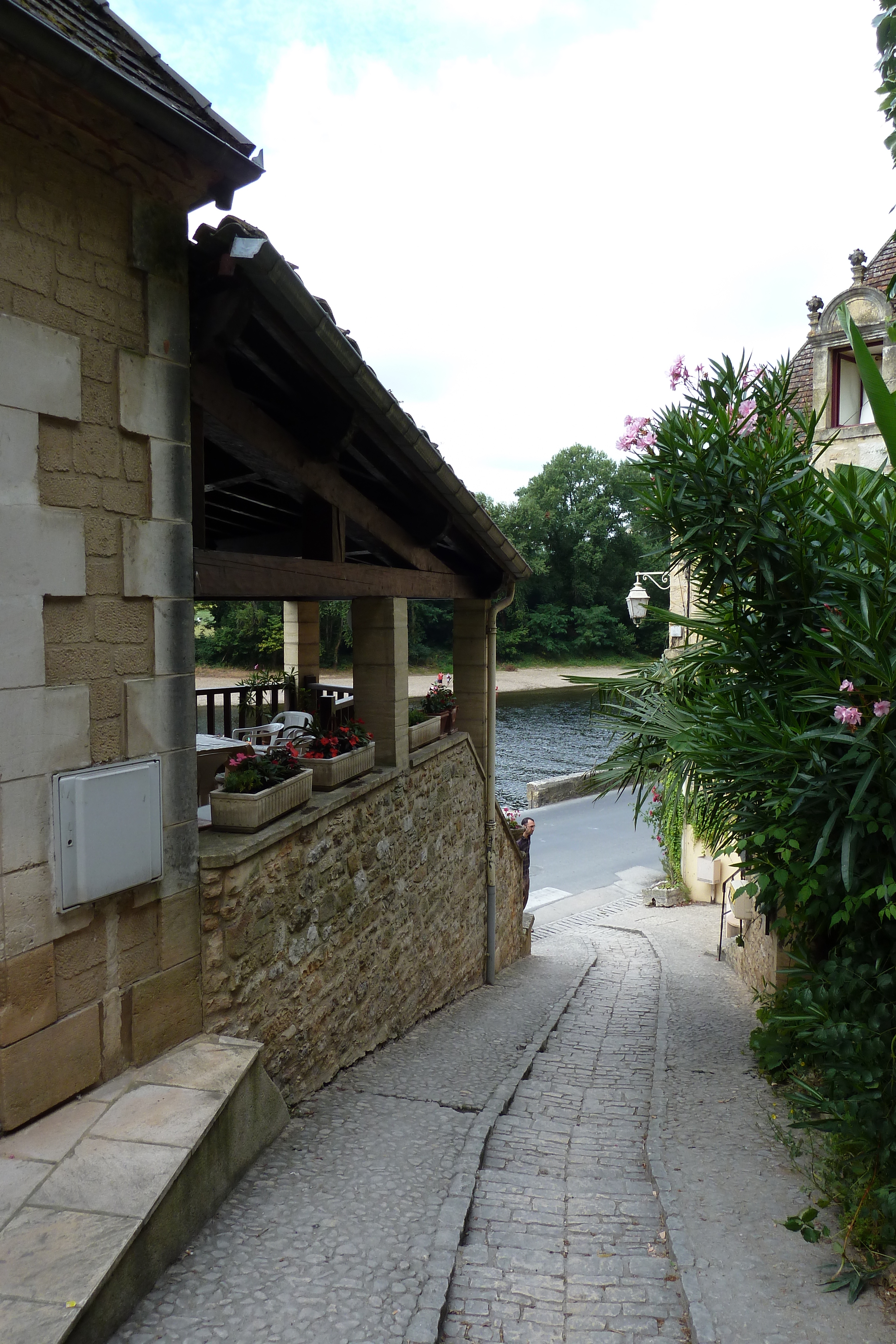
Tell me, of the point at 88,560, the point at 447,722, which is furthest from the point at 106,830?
the point at 447,722

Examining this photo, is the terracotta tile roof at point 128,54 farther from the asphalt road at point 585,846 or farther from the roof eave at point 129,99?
the asphalt road at point 585,846

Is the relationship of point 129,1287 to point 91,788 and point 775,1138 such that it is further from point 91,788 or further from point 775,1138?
point 775,1138

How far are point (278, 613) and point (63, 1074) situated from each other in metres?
35.4

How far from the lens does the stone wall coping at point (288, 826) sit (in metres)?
3.74

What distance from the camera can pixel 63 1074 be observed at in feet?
10.1

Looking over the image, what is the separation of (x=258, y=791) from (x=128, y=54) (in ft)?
9.64

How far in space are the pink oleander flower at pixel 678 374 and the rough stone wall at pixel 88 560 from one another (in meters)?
2.74

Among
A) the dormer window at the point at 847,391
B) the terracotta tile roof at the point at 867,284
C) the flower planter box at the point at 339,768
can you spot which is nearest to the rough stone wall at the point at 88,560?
the flower planter box at the point at 339,768

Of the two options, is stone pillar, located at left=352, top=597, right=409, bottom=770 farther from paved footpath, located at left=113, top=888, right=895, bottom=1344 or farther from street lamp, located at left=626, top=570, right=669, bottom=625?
street lamp, located at left=626, top=570, right=669, bottom=625

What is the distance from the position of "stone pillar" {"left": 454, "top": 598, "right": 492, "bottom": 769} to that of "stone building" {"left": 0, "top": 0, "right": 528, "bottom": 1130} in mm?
3282

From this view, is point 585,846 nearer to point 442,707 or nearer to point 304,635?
point 304,635

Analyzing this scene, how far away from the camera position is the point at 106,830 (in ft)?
10.4

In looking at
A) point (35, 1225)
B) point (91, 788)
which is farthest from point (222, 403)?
point (35, 1225)

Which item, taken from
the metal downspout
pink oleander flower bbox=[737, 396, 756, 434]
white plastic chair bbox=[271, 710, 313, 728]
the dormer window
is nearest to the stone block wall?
the metal downspout
